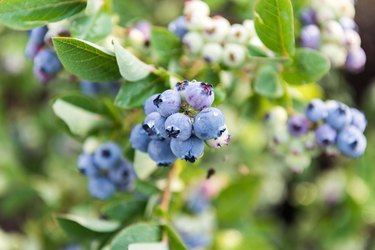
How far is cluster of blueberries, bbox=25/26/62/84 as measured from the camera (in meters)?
1.54

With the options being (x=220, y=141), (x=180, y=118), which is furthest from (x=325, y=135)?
(x=180, y=118)

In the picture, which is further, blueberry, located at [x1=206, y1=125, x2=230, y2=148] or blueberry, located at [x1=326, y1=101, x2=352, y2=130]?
blueberry, located at [x1=326, y1=101, x2=352, y2=130]

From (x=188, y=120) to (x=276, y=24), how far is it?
431 millimetres

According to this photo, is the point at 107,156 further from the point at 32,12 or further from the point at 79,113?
the point at 32,12

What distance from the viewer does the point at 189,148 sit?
1.14 m

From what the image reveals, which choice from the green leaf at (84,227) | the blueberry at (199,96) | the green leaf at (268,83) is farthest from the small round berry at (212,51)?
the green leaf at (84,227)

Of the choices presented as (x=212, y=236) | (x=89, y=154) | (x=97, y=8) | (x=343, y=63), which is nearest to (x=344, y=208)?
(x=212, y=236)

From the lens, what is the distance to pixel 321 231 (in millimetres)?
2764

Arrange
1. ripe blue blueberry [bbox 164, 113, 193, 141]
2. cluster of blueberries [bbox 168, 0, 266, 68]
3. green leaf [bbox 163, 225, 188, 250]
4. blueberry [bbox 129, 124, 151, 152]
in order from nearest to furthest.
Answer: ripe blue blueberry [bbox 164, 113, 193, 141], blueberry [bbox 129, 124, 151, 152], green leaf [bbox 163, 225, 188, 250], cluster of blueberries [bbox 168, 0, 266, 68]

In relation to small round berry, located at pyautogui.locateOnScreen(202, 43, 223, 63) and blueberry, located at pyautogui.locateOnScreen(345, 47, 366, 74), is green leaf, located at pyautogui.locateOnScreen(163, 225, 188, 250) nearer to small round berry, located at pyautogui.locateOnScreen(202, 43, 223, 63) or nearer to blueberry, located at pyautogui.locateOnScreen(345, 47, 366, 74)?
small round berry, located at pyautogui.locateOnScreen(202, 43, 223, 63)

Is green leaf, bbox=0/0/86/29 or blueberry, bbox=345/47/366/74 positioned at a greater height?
green leaf, bbox=0/0/86/29

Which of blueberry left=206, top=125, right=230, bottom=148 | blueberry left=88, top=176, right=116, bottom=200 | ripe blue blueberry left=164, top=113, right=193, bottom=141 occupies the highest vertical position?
ripe blue blueberry left=164, top=113, right=193, bottom=141

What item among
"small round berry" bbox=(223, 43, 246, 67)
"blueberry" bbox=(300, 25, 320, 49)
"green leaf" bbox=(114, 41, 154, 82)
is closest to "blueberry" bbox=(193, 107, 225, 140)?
"green leaf" bbox=(114, 41, 154, 82)

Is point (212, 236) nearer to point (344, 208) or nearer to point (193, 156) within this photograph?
point (344, 208)
